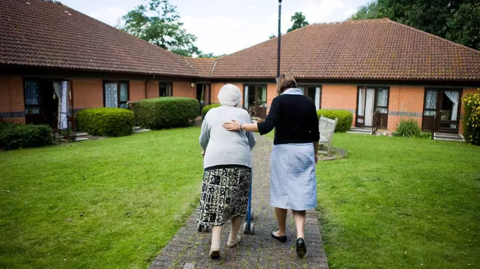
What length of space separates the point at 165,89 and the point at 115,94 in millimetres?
4589

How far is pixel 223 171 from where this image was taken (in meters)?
3.66

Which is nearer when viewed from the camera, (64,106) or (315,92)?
(64,106)

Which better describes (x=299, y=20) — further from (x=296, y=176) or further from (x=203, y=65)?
(x=296, y=176)

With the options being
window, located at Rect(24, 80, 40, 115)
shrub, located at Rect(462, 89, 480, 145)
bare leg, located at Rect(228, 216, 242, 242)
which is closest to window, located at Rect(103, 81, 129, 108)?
window, located at Rect(24, 80, 40, 115)

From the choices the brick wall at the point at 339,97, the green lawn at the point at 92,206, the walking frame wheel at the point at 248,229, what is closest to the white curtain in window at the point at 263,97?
the brick wall at the point at 339,97

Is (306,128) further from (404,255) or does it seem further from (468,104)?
(468,104)

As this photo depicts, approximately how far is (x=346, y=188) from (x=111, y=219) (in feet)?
14.2

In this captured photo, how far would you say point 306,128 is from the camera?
12.5 ft

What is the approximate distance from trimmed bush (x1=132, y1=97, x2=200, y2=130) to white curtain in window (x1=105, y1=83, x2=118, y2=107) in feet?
3.10

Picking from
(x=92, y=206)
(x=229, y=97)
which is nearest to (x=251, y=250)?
(x=229, y=97)

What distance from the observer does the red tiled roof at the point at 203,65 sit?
78.2ft

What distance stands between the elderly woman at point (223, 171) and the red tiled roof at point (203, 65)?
2012 centimetres

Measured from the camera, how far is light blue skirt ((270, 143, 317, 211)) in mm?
3828

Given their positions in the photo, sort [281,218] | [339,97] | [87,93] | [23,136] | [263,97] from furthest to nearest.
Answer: [263,97]
[339,97]
[87,93]
[23,136]
[281,218]
